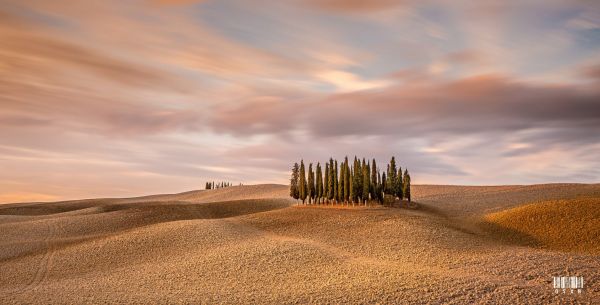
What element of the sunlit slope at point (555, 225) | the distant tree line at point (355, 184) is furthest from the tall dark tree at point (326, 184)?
the sunlit slope at point (555, 225)

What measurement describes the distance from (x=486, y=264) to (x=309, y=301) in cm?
1822

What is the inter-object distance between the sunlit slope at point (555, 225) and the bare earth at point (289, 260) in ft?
1.41

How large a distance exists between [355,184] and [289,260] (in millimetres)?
43604

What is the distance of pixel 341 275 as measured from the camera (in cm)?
3950

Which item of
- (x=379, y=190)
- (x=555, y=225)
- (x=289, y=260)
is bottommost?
(x=289, y=260)

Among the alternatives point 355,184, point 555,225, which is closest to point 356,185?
point 355,184

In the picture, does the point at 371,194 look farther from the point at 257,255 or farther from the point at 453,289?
the point at 453,289

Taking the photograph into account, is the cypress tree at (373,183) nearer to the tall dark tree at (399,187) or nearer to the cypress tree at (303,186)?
the tall dark tree at (399,187)

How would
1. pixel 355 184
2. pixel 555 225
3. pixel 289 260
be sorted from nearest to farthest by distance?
pixel 289 260 < pixel 555 225 < pixel 355 184

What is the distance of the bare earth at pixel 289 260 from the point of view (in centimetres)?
3366

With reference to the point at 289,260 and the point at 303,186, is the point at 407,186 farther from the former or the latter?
the point at 289,260

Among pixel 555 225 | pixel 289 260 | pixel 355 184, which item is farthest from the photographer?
pixel 355 184

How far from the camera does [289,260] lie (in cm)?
4516

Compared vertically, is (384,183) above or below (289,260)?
above
